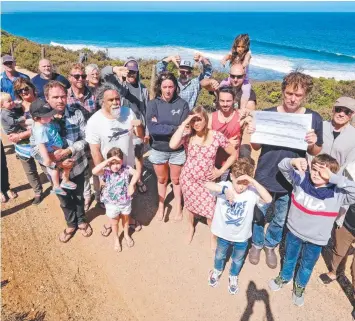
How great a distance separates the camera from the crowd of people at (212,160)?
3.15 metres

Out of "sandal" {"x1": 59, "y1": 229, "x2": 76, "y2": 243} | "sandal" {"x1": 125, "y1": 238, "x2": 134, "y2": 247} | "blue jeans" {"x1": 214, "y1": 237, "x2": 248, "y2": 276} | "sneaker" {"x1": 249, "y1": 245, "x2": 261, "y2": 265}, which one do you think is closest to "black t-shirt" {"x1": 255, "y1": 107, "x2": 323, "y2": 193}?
"blue jeans" {"x1": 214, "y1": 237, "x2": 248, "y2": 276}

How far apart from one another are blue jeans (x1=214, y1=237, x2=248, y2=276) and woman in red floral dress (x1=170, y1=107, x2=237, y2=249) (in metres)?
0.57

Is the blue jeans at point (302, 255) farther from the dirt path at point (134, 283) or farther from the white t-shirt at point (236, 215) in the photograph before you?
the white t-shirt at point (236, 215)

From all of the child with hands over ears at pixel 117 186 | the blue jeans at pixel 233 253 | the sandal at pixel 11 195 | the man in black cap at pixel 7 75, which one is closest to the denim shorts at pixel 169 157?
the child with hands over ears at pixel 117 186

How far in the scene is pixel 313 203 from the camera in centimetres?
305

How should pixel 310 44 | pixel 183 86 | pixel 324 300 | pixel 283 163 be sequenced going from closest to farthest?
pixel 283 163 → pixel 324 300 → pixel 183 86 → pixel 310 44

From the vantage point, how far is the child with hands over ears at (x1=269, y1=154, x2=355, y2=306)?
9.37ft

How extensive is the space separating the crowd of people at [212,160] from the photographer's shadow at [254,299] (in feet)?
0.55

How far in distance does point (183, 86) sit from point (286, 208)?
267 cm

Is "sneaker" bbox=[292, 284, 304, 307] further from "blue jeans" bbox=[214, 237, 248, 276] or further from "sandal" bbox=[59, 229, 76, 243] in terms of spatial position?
"sandal" bbox=[59, 229, 76, 243]

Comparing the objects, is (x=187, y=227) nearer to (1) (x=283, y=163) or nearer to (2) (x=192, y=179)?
(2) (x=192, y=179)

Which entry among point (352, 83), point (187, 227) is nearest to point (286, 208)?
point (187, 227)

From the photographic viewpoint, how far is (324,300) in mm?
3697

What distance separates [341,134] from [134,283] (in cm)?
334
